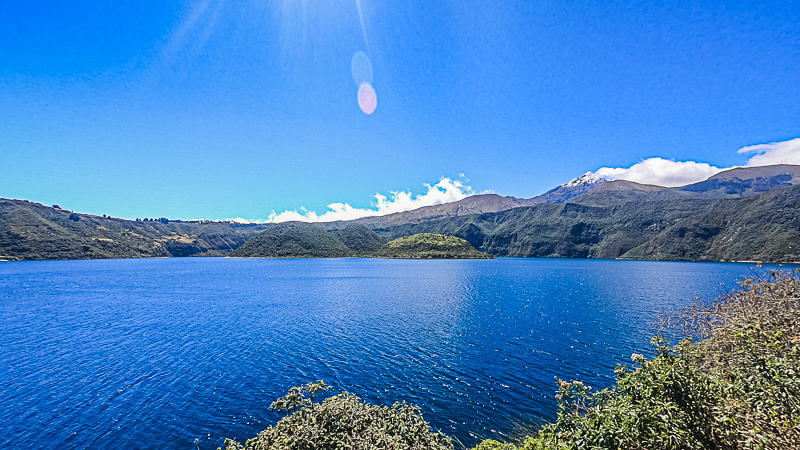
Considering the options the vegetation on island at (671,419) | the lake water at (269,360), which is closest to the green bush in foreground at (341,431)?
the vegetation on island at (671,419)

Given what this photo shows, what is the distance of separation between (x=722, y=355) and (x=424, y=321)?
4876 centimetres

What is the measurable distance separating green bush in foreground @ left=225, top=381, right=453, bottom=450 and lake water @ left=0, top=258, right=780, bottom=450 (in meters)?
9.70

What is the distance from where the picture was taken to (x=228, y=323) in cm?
6500

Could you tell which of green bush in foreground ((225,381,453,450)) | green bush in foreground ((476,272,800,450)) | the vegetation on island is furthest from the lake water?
green bush in foreground ((476,272,800,450))

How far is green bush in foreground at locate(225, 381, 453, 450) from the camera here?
56.4 ft

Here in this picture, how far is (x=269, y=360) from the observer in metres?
43.8

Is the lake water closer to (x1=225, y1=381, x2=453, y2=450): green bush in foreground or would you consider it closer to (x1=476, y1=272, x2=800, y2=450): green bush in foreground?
(x1=225, y1=381, x2=453, y2=450): green bush in foreground

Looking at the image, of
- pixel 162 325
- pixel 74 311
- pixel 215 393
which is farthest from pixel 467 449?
pixel 74 311

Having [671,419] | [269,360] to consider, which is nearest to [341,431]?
[671,419]

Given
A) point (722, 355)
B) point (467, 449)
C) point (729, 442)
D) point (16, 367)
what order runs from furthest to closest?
point (16, 367)
point (467, 449)
point (722, 355)
point (729, 442)

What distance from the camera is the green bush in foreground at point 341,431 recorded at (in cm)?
1720

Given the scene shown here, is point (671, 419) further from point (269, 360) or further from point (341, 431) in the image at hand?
point (269, 360)

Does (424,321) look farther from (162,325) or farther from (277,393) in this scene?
(162,325)

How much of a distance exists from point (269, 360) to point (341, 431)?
29688 mm
